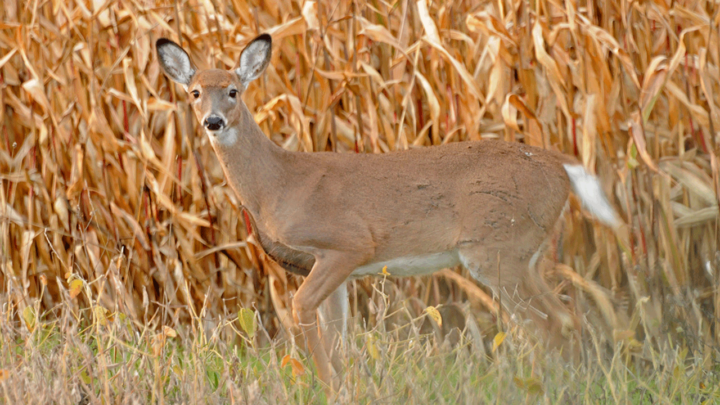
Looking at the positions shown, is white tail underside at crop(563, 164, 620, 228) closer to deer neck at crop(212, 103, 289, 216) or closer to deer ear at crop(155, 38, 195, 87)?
deer neck at crop(212, 103, 289, 216)

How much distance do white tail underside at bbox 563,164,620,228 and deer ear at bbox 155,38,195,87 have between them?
6.19ft

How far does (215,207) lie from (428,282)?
130 centimetres

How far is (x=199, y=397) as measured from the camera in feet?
9.53

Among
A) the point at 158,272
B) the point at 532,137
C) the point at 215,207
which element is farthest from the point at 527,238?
the point at 158,272

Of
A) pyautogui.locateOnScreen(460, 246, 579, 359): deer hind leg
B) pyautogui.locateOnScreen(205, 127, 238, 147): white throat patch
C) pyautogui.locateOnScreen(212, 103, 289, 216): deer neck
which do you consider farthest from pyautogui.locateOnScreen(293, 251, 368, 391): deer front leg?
pyautogui.locateOnScreen(205, 127, 238, 147): white throat patch

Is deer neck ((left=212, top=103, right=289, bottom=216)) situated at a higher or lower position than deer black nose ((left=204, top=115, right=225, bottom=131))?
lower

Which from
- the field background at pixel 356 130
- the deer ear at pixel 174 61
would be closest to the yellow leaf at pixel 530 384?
the field background at pixel 356 130

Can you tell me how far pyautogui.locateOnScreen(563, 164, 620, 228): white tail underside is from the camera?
4270 mm

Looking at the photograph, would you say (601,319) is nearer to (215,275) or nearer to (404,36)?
(404,36)

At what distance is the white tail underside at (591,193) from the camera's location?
4270mm

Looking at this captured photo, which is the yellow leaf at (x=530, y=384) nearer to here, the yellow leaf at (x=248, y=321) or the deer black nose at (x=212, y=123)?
the yellow leaf at (x=248, y=321)

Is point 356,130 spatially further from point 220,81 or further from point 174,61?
point 174,61

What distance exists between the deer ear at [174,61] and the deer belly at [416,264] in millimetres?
1268

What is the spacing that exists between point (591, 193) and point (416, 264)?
905 millimetres
